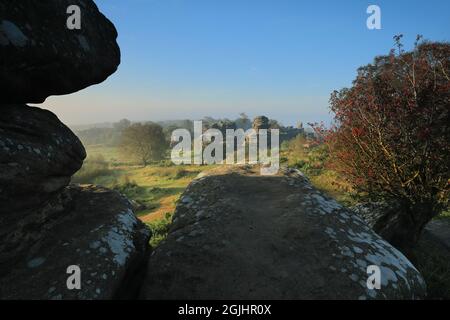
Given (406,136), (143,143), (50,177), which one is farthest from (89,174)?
(406,136)

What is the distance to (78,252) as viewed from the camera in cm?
556

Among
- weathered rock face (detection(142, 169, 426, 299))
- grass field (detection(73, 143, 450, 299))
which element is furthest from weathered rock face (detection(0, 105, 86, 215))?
grass field (detection(73, 143, 450, 299))

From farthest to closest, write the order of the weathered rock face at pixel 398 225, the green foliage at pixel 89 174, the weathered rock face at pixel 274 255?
the green foliage at pixel 89 174 < the weathered rock face at pixel 398 225 < the weathered rock face at pixel 274 255

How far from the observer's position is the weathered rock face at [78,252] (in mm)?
4980

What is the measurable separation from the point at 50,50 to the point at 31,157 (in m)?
1.86

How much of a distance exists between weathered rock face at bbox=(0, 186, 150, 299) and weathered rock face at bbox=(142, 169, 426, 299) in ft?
1.93

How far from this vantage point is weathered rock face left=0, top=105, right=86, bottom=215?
5.14 m

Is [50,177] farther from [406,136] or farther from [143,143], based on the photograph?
[143,143]

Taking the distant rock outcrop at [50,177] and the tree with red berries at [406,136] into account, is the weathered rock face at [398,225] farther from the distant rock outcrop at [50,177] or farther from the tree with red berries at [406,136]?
the distant rock outcrop at [50,177]

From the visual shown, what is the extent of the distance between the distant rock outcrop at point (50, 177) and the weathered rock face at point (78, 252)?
2 cm

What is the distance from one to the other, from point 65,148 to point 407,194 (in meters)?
9.59

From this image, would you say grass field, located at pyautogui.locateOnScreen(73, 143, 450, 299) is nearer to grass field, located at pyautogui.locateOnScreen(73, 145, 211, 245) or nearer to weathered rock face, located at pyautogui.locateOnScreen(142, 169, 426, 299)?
grass field, located at pyautogui.locateOnScreen(73, 145, 211, 245)

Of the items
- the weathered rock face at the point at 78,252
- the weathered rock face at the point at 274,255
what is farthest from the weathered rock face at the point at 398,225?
the weathered rock face at the point at 78,252
